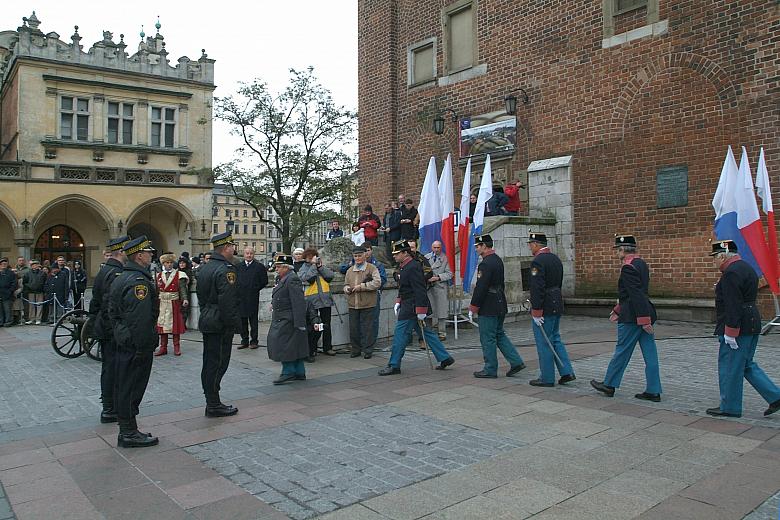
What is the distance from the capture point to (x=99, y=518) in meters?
3.84

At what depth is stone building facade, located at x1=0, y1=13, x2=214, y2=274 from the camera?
31.2m

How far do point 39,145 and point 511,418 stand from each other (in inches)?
1303

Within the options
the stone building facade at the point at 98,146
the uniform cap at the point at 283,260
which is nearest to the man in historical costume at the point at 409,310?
the uniform cap at the point at 283,260

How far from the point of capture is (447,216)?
1186cm

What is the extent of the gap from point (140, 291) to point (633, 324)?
5139 millimetres

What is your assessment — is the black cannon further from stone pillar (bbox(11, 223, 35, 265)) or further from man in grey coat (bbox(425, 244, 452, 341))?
stone pillar (bbox(11, 223, 35, 265))

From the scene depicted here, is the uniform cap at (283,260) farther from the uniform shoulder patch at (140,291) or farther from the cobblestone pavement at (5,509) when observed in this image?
the cobblestone pavement at (5,509)

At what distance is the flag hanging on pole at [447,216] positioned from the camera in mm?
11703

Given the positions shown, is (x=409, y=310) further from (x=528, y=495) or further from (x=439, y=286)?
(x=528, y=495)

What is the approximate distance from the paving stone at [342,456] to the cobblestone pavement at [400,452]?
20 millimetres

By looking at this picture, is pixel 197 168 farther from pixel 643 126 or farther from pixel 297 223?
pixel 643 126

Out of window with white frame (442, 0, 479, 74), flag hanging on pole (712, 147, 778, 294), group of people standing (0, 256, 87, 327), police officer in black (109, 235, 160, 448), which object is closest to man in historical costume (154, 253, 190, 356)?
police officer in black (109, 235, 160, 448)

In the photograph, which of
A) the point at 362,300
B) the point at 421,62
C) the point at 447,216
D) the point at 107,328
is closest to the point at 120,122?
the point at 421,62

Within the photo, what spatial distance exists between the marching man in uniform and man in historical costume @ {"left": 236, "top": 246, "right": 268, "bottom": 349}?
26.0 feet
